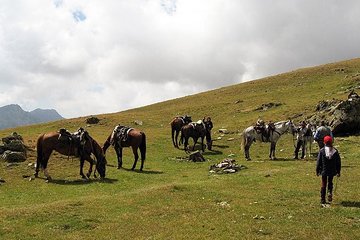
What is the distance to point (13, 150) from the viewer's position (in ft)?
112

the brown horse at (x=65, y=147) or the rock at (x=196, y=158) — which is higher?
the brown horse at (x=65, y=147)

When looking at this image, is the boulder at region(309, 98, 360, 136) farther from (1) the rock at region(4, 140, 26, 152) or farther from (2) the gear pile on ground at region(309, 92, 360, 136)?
(1) the rock at region(4, 140, 26, 152)

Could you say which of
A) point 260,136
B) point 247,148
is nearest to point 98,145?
point 247,148

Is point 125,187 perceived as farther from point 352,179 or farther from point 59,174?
point 352,179

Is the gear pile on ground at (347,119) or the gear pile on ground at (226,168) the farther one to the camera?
the gear pile on ground at (347,119)

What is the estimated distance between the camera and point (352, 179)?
2323 centimetres

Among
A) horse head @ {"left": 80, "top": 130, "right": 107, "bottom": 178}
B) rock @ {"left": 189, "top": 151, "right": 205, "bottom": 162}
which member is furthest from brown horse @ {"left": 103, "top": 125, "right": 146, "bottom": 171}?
rock @ {"left": 189, "top": 151, "right": 205, "bottom": 162}

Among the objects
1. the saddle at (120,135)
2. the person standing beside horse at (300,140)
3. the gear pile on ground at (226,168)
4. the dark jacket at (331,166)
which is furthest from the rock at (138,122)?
the dark jacket at (331,166)

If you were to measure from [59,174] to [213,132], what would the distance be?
27123 mm

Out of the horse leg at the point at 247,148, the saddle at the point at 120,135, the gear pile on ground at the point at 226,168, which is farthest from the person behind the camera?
the horse leg at the point at 247,148

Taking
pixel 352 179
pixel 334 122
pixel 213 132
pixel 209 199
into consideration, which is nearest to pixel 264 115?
pixel 213 132

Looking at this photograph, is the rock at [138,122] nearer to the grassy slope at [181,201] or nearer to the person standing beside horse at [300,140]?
the grassy slope at [181,201]

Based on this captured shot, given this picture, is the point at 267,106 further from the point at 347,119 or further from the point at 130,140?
the point at 130,140

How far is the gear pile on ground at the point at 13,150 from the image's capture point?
32562mm
